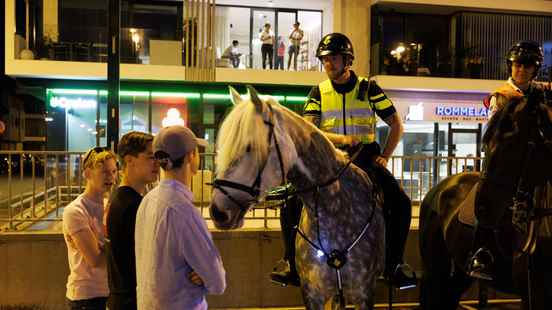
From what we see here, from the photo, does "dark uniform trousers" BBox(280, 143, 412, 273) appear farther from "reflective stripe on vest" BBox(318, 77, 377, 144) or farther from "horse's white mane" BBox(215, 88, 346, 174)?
"horse's white mane" BBox(215, 88, 346, 174)

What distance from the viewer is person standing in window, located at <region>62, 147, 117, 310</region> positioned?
3918 millimetres

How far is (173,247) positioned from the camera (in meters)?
2.83

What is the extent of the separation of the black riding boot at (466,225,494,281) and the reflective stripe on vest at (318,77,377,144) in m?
1.18

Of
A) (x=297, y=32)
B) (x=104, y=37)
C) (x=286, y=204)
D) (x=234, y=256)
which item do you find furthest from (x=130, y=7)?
(x=286, y=204)

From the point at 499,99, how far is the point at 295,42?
1963 cm

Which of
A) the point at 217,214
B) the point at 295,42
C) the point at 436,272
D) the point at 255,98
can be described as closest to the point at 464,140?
the point at 295,42

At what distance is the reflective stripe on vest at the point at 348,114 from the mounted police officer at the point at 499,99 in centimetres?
100

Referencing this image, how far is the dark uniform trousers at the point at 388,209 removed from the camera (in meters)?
4.42

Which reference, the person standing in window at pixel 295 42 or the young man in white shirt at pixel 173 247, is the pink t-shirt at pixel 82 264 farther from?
the person standing in window at pixel 295 42

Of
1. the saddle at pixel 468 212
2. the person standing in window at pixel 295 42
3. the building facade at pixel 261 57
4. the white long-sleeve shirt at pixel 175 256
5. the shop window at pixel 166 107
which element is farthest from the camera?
the shop window at pixel 166 107

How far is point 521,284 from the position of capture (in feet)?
12.7

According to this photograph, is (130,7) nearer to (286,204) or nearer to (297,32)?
(297,32)

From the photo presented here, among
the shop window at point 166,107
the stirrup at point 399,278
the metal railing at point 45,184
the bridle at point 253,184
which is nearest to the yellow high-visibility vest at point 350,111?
the stirrup at point 399,278

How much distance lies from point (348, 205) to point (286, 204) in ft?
2.53
